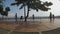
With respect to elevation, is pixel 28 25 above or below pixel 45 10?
below

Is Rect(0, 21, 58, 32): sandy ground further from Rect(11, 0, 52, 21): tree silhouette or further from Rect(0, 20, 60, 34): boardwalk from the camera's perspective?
Rect(11, 0, 52, 21): tree silhouette

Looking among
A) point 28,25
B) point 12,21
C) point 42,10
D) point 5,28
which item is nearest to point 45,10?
point 42,10

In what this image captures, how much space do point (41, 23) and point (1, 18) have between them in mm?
931

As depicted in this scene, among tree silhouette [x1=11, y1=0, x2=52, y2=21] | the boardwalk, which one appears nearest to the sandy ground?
the boardwalk

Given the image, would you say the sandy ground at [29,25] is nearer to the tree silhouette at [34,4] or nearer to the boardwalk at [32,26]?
the boardwalk at [32,26]

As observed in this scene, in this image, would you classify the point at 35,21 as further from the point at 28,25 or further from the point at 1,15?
the point at 1,15

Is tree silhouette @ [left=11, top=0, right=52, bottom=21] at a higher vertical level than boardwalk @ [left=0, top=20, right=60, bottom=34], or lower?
higher

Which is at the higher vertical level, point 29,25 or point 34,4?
point 34,4

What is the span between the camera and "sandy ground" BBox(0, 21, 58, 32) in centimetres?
324

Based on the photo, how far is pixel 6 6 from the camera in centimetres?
331

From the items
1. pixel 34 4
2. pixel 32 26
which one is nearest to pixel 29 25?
pixel 32 26

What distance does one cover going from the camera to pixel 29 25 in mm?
3275

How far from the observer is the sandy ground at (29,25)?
3243 mm

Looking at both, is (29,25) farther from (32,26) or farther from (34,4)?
(34,4)
